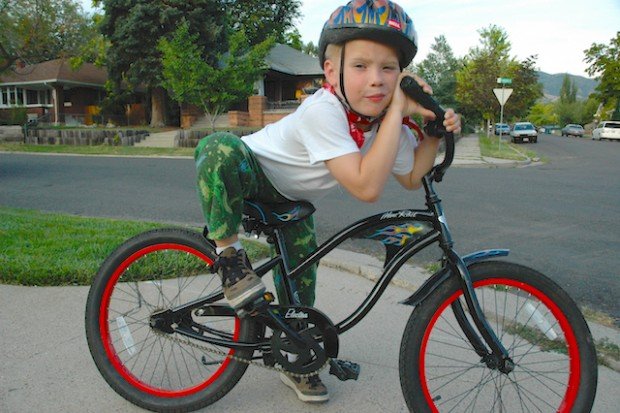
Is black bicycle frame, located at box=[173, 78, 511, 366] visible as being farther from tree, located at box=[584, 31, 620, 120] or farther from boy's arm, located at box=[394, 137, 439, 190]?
tree, located at box=[584, 31, 620, 120]

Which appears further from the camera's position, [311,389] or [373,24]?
[311,389]

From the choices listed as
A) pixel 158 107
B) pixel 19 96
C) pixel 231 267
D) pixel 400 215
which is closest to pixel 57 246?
pixel 231 267

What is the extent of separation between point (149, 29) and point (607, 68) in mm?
50679

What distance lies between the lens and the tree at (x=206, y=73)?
21234 millimetres

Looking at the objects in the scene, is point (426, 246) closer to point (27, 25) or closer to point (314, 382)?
point (314, 382)

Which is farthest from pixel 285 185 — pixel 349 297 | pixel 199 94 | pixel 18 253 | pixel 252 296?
pixel 199 94

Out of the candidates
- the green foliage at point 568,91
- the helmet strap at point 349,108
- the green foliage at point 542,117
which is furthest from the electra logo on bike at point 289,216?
the green foliage at point 568,91

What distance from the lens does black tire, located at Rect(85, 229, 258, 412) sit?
91.8 inches

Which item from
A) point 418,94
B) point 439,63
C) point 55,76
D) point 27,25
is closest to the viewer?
point 418,94

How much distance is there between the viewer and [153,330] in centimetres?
241

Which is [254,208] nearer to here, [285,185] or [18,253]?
[285,185]

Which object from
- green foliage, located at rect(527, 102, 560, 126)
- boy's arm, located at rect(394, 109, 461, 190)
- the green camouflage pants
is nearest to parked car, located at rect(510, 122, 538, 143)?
boy's arm, located at rect(394, 109, 461, 190)

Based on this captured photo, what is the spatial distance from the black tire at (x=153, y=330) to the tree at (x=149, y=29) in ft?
84.7

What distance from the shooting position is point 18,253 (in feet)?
14.4
